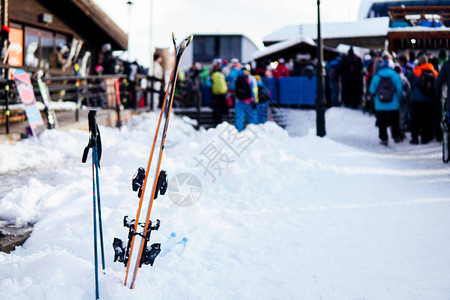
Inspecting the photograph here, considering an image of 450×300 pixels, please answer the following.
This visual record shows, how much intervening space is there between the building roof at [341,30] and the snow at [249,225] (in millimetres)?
22218

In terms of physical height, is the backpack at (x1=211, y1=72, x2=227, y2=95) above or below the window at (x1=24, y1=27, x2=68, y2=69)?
below

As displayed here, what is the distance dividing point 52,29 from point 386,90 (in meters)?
11.6

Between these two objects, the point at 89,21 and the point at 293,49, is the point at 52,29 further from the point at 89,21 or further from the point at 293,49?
the point at 293,49

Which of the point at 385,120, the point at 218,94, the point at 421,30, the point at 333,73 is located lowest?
the point at 385,120

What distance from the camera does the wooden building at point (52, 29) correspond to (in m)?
14.8

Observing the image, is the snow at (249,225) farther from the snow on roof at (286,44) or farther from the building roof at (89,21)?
the snow on roof at (286,44)

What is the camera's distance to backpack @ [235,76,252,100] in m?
12.8

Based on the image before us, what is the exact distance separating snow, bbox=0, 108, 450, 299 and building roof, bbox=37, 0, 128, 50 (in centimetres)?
885

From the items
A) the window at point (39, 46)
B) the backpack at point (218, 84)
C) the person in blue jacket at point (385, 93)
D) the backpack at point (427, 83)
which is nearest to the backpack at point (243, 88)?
the backpack at point (218, 84)

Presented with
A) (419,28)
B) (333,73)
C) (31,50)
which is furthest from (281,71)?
(31,50)

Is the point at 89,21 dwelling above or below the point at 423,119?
above

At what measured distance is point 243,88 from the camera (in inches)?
505

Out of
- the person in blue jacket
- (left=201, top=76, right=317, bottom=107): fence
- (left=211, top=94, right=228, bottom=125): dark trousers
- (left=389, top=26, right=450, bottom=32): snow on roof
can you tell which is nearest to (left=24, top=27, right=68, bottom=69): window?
(left=211, top=94, right=228, bottom=125): dark trousers

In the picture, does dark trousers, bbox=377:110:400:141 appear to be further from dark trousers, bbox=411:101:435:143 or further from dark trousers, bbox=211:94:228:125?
dark trousers, bbox=211:94:228:125
